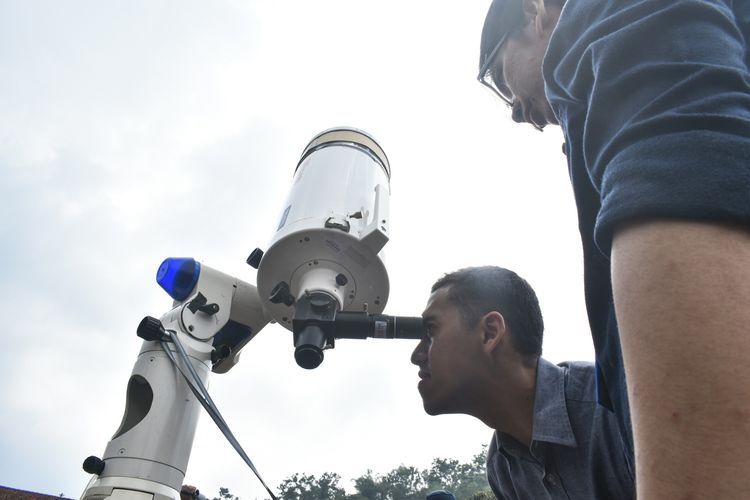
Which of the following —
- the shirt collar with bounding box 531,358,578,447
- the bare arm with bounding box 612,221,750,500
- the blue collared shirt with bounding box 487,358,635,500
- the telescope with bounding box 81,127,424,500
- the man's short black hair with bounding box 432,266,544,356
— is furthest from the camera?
the man's short black hair with bounding box 432,266,544,356

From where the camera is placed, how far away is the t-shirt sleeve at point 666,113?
0.41m

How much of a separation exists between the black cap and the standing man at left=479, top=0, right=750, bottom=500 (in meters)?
0.65

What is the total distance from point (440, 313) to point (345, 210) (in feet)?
2.15

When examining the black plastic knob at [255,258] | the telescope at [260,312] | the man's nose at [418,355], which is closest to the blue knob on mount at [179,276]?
the telescope at [260,312]

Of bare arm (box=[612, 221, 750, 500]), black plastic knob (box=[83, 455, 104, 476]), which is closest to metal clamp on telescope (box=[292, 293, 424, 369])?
black plastic knob (box=[83, 455, 104, 476])

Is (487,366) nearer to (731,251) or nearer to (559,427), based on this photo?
(559,427)

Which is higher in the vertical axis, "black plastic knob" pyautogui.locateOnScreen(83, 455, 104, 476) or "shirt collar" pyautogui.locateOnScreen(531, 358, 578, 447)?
"shirt collar" pyautogui.locateOnScreen(531, 358, 578, 447)

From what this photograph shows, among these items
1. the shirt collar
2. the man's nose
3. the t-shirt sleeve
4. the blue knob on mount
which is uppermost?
the blue knob on mount

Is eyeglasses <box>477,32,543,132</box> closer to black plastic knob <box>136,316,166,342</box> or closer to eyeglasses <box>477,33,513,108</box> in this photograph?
eyeglasses <box>477,33,513,108</box>

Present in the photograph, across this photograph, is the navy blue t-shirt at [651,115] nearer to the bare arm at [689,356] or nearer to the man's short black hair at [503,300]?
the bare arm at [689,356]

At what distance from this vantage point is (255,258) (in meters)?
2.60

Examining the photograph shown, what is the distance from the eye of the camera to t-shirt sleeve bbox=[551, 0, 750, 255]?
412 mm

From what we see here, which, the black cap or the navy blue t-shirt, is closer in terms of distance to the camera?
the navy blue t-shirt

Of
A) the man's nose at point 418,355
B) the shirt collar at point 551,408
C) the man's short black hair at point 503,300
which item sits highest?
the man's short black hair at point 503,300
